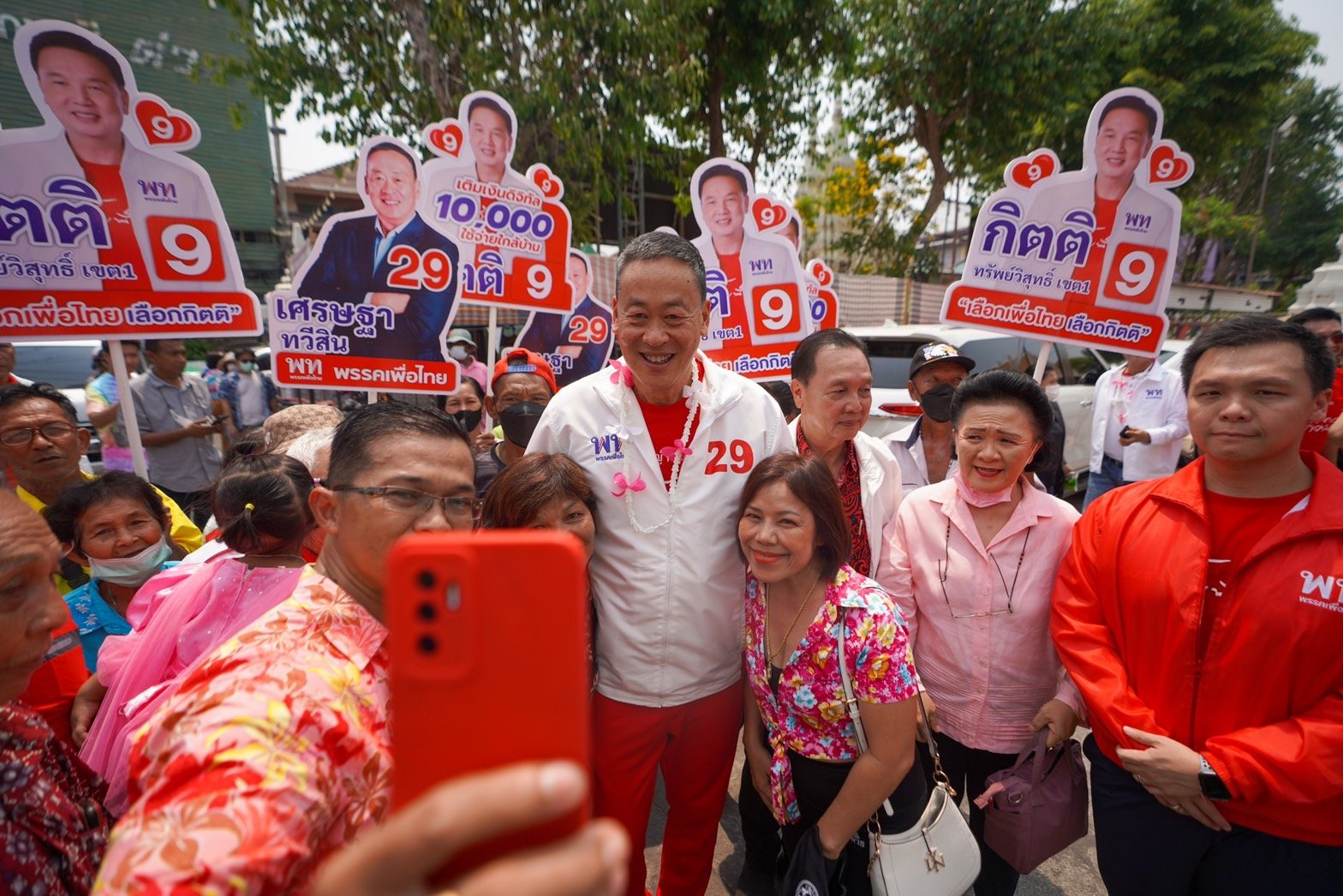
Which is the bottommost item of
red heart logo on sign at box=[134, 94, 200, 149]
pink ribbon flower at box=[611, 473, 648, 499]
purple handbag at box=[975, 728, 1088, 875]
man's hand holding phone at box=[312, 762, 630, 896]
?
purple handbag at box=[975, 728, 1088, 875]

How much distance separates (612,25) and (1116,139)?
6454 millimetres

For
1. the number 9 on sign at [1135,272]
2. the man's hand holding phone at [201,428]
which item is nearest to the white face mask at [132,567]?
the man's hand holding phone at [201,428]

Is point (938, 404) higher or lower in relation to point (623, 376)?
lower

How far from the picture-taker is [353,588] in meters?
1.19

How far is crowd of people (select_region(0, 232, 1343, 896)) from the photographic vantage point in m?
1.08

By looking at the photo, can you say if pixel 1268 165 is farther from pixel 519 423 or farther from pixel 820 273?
pixel 519 423

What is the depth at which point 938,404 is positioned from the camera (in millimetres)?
2971

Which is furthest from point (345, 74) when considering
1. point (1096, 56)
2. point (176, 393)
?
point (1096, 56)

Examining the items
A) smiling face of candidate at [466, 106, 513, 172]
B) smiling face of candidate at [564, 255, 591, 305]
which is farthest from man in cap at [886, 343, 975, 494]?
smiling face of candidate at [564, 255, 591, 305]

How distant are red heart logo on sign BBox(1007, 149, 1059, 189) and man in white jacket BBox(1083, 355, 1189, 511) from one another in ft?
6.24

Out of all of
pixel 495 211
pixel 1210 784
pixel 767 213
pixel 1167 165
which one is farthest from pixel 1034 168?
pixel 495 211

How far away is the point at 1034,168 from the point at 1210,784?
2982 millimetres

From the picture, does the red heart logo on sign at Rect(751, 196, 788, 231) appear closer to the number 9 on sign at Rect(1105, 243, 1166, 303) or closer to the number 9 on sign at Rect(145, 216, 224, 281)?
the number 9 on sign at Rect(1105, 243, 1166, 303)

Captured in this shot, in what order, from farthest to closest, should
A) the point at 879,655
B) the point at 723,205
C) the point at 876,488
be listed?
the point at 723,205 < the point at 876,488 < the point at 879,655
